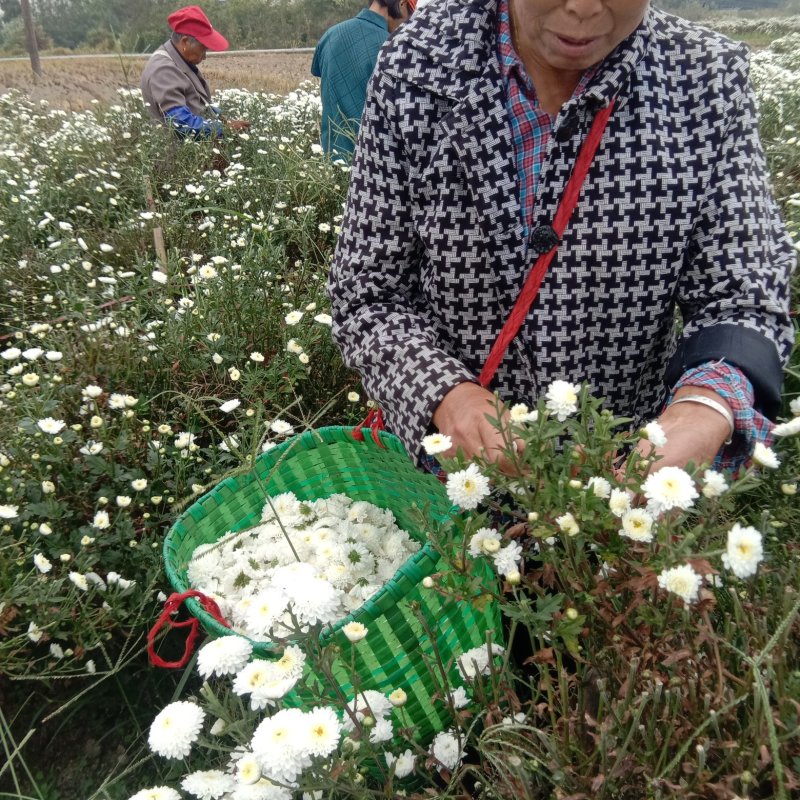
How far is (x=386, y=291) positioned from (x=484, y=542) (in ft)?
2.13

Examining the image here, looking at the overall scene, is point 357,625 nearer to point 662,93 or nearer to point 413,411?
point 413,411

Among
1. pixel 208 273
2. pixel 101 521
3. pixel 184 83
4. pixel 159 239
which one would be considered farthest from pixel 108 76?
pixel 101 521

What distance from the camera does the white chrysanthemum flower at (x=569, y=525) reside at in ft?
2.71

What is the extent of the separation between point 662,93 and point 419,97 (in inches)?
16.2

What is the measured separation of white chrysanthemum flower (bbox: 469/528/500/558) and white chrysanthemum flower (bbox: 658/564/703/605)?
216 millimetres

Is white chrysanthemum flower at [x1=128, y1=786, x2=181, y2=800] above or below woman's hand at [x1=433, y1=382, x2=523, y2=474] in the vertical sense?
below

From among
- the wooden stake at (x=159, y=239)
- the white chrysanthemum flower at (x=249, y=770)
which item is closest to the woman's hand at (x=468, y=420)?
the white chrysanthemum flower at (x=249, y=770)

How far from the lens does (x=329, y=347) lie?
7.34ft

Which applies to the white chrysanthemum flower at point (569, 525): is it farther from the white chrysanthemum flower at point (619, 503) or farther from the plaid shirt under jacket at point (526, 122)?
the plaid shirt under jacket at point (526, 122)

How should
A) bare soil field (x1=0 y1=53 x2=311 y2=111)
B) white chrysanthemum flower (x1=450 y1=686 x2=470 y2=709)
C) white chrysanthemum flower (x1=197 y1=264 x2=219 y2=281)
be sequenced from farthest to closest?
bare soil field (x1=0 y1=53 x2=311 y2=111) < white chrysanthemum flower (x1=197 y1=264 x2=219 y2=281) < white chrysanthemum flower (x1=450 y1=686 x2=470 y2=709)

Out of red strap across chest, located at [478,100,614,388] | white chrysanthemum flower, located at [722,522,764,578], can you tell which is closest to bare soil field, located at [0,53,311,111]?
red strap across chest, located at [478,100,614,388]

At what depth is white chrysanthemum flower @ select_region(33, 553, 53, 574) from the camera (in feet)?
5.44

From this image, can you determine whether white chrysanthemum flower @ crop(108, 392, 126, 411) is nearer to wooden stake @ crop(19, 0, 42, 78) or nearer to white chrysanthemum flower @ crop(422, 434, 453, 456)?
white chrysanthemum flower @ crop(422, 434, 453, 456)

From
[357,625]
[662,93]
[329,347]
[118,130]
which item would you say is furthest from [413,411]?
[118,130]
